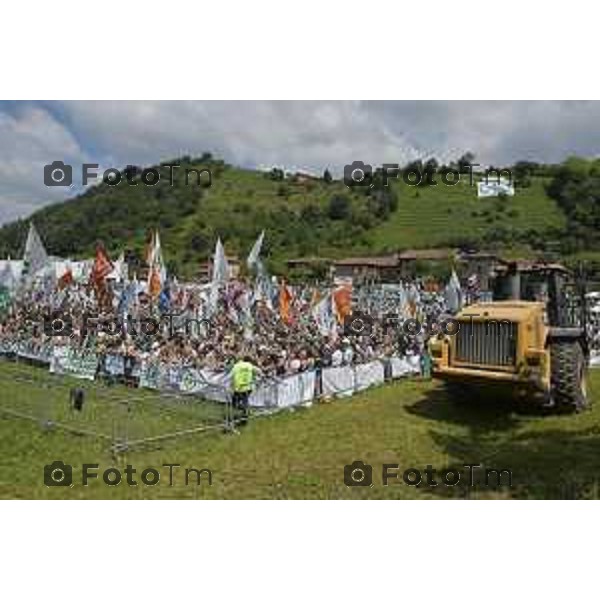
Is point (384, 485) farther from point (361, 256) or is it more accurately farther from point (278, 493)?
point (361, 256)

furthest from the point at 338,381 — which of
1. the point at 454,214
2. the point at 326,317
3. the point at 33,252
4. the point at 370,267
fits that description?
the point at 454,214

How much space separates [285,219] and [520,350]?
Answer: 296 feet

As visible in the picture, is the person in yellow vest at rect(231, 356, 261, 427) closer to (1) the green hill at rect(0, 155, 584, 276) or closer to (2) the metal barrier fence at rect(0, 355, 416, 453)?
(2) the metal barrier fence at rect(0, 355, 416, 453)

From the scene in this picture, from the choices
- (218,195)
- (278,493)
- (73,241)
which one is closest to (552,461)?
(278,493)

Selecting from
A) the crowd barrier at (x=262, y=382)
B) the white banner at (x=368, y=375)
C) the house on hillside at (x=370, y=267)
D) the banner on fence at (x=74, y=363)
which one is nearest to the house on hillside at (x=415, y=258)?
the house on hillside at (x=370, y=267)

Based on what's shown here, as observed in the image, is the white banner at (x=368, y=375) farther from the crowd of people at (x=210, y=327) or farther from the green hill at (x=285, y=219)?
the green hill at (x=285, y=219)

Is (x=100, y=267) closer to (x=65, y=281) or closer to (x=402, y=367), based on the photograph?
(x=65, y=281)

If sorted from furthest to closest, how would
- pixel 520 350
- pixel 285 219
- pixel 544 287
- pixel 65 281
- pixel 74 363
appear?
1. pixel 285 219
2. pixel 65 281
3. pixel 74 363
4. pixel 544 287
5. pixel 520 350

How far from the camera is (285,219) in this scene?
4058 inches

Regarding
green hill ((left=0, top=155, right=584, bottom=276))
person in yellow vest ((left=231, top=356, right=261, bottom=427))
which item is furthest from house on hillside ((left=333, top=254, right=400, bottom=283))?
person in yellow vest ((left=231, top=356, right=261, bottom=427))

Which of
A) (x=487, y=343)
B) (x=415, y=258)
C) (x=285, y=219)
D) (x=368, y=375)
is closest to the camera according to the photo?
(x=487, y=343)

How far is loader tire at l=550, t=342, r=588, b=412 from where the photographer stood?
14.4m

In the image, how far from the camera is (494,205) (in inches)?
3465

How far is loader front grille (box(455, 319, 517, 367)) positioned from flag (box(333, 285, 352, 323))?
8.23 m
